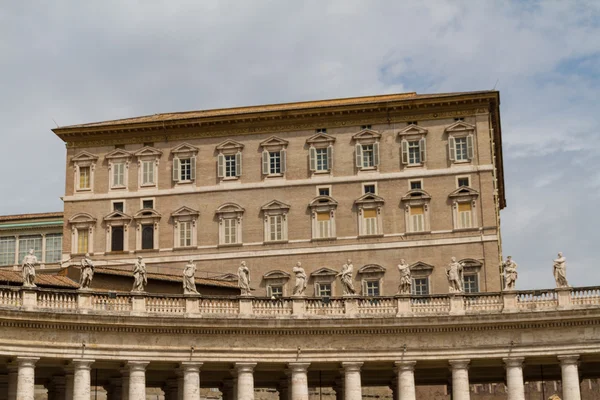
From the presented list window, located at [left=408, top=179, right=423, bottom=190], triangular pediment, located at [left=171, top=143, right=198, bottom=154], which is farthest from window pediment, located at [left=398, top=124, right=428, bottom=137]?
triangular pediment, located at [left=171, top=143, right=198, bottom=154]

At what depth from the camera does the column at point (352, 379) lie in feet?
186

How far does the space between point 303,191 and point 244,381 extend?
34782mm

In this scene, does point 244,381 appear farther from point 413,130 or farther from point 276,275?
point 413,130

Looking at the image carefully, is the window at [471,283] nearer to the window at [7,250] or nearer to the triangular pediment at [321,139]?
the triangular pediment at [321,139]

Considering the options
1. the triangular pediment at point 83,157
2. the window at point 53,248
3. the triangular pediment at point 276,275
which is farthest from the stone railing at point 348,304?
the window at point 53,248

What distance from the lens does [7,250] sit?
11375 cm

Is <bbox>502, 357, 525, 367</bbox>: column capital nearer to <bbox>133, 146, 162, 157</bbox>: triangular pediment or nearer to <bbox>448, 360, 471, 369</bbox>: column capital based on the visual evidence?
<bbox>448, 360, 471, 369</bbox>: column capital

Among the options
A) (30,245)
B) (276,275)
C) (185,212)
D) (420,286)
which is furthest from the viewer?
(30,245)

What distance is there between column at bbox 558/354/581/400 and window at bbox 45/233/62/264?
65911 mm

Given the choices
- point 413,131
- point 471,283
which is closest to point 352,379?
point 471,283

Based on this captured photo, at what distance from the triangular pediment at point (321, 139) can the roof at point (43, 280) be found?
28154mm

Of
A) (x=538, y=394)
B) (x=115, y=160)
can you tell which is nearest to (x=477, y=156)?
(x=115, y=160)

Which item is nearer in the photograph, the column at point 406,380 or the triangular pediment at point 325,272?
the column at point 406,380

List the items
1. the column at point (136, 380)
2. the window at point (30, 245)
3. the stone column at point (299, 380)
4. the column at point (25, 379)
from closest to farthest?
the column at point (25, 379) → the column at point (136, 380) → the stone column at point (299, 380) → the window at point (30, 245)
